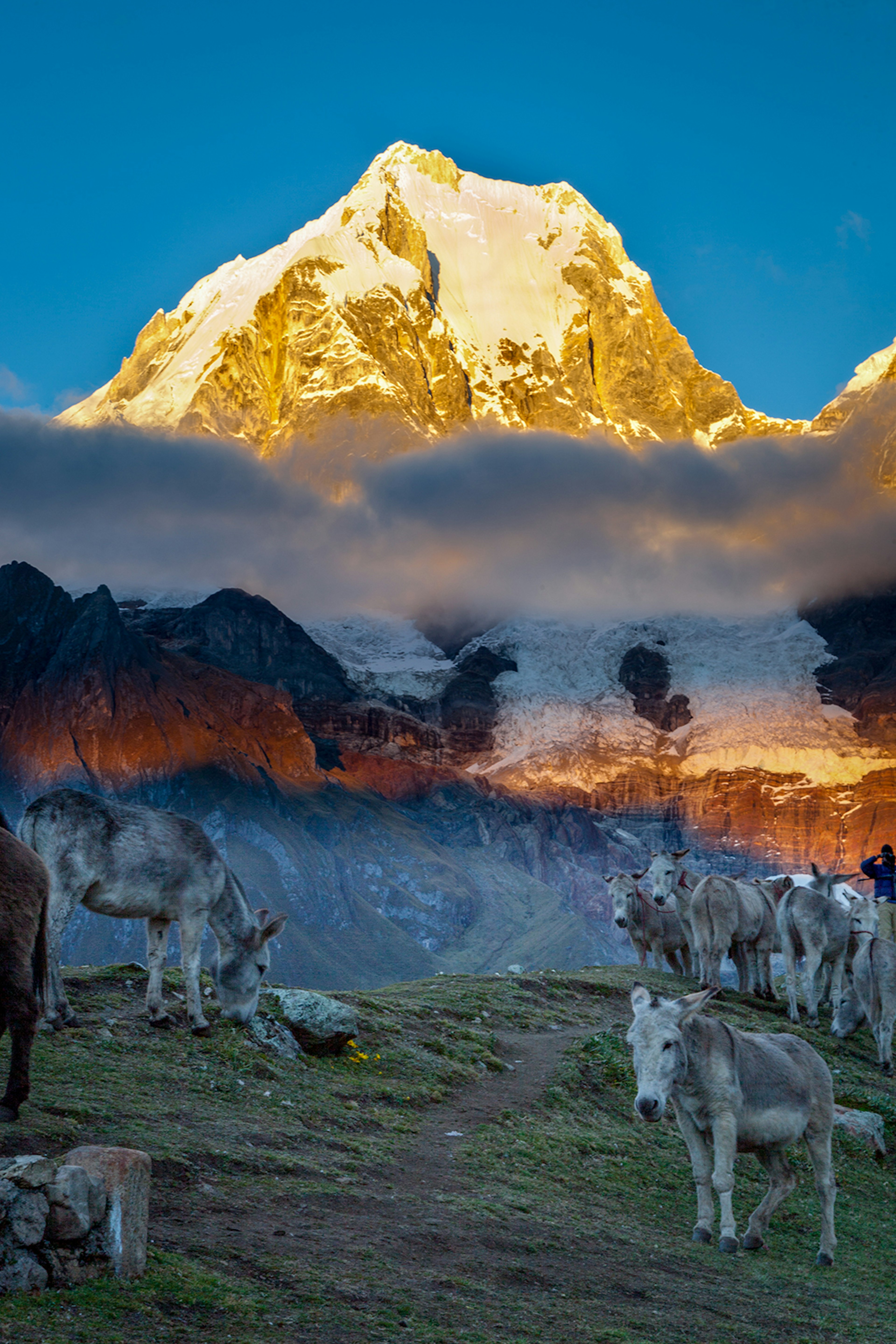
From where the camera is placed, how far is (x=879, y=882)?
28922mm

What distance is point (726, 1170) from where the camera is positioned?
1005cm

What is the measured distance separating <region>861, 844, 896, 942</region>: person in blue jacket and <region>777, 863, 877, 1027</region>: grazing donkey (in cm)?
67

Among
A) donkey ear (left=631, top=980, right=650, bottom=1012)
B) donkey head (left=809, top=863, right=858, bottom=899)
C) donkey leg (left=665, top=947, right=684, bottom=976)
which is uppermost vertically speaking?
donkey head (left=809, top=863, right=858, bottom=899)

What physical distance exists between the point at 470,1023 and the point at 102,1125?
12.2 m

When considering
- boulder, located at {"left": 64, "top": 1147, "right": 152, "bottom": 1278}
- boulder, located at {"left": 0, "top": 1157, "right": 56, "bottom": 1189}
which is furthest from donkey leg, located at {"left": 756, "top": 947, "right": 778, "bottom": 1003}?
boulder, located at {"left": 0, "top": 1157, "right": 56, "bottom": 1189}

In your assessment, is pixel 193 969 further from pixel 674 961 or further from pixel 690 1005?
pixel 674 961

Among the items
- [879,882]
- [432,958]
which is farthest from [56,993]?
[432,958]

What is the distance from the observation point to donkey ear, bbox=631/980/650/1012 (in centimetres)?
1030

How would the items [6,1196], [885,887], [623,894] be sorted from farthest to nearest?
[885,887]
[623,894]
[6,1196]

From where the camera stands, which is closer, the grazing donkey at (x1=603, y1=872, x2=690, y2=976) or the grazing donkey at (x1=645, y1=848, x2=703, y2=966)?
the grazing donkey at (x1=645, y1=848, x2=703, y2=966)

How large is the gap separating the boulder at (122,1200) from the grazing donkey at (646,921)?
23198 mm

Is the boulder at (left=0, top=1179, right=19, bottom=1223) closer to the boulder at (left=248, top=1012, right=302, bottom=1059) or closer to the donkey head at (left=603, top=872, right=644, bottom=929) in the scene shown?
the boulder at (left=248, top=1012, right=302, bottom=1059)

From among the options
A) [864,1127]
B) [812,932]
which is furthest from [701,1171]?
[812,932]

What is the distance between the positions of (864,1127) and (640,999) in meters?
9.60
